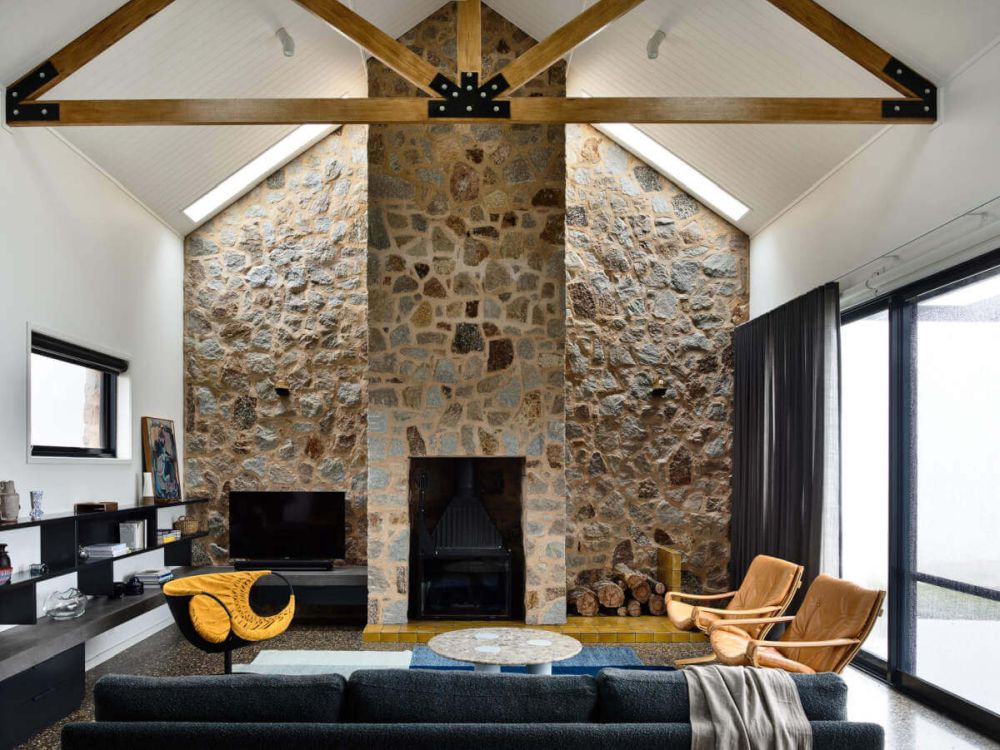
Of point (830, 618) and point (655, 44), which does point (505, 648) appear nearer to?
point (830, 618)

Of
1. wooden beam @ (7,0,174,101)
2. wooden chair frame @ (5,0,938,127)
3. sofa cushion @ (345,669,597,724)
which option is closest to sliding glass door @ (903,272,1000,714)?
wooden chair frame @ (5,0,938,127)

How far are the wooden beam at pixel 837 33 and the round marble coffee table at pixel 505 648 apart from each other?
3606mm

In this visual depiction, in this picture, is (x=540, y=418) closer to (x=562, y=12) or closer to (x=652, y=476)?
(x=652, y=476)

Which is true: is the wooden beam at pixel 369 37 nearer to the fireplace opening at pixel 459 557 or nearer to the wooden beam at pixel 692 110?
the wooden beam at pixel 692 110

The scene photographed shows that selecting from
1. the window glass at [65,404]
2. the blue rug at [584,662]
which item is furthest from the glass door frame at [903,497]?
the window glass at [65,404]

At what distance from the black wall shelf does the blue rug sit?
2156mm

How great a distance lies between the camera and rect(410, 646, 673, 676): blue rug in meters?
5.57

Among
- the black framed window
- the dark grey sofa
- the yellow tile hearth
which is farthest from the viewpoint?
the yellow tile hearth

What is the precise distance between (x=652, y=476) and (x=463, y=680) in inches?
197

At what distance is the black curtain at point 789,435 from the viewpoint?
5586 mm

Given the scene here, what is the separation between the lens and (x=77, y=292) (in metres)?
5.68

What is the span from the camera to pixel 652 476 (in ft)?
24.8

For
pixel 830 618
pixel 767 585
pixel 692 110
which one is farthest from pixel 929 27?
pixel 767 585

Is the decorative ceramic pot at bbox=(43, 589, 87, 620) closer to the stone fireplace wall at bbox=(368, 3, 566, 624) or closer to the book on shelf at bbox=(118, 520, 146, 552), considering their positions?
the book on shelf at bbox=(118, 520, 146, 552)
